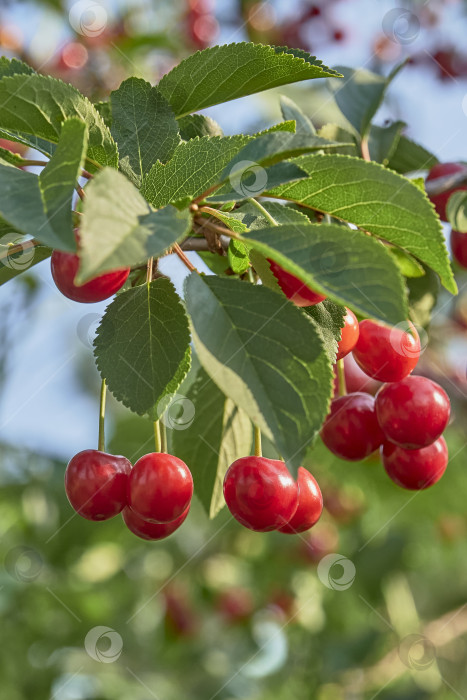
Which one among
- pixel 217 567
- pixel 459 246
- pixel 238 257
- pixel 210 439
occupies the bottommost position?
pixel 217 567

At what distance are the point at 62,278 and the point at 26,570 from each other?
251 cm

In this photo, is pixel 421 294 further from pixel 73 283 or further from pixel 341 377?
pixel 73 283

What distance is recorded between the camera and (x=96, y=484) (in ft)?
3.46

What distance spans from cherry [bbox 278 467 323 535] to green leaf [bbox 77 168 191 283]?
1.72ft

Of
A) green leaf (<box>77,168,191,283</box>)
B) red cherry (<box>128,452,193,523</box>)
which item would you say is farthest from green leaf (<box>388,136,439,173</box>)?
green leaf (<box>77,168,191,283</box>)

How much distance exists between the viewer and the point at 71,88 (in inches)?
35.4

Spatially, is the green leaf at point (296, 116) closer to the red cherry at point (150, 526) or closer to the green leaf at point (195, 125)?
the green leaf at point (195, 125)

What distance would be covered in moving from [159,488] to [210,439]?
0.32 meters

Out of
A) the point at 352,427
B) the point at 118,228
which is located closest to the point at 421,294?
the point at 352,427

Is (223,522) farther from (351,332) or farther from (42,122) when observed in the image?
(42,122)

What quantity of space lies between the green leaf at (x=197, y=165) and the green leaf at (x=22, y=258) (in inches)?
7.9

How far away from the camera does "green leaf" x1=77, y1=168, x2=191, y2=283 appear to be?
22.8 inches

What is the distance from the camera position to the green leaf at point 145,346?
93 cm

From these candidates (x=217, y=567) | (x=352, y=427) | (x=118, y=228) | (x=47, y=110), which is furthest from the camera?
(x=217, y=567)
